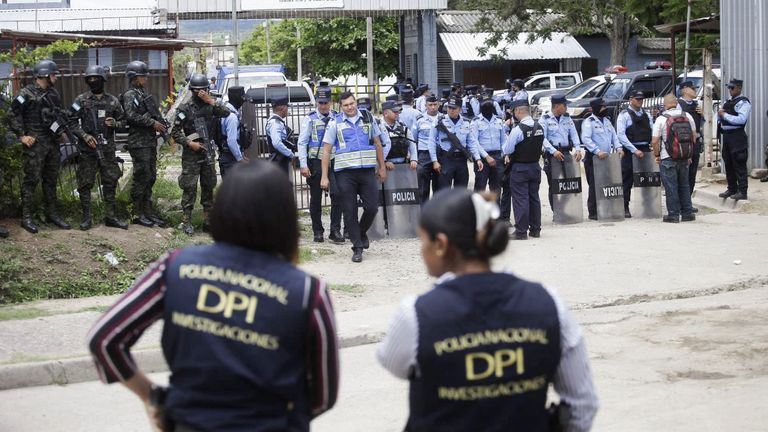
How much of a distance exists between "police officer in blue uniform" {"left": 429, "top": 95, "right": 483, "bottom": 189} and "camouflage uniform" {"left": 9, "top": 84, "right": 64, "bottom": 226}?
502 centimetres

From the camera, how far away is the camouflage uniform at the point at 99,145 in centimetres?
1278

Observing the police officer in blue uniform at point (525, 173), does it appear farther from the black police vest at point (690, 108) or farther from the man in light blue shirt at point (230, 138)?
the black police vest at point (690, 108)

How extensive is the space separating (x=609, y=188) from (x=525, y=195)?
216 centimetres

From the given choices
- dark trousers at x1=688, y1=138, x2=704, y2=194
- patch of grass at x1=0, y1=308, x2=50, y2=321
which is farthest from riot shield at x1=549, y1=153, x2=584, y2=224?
patch of grass at x1=0, y1=308, x2=50, y2=321

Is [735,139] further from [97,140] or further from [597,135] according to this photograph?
[97,140]

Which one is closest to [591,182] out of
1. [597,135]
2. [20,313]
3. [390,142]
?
[597,135]

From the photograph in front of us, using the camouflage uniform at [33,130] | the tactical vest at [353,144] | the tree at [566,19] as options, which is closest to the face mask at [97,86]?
the camouflage uniform at [33,130]

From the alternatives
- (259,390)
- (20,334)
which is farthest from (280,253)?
(20,334)

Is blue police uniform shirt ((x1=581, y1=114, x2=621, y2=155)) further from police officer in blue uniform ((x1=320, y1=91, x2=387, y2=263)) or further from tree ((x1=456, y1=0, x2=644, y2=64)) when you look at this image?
tree ((x1=456, y1=0, x2=644, y2=64))

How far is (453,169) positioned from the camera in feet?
49.6

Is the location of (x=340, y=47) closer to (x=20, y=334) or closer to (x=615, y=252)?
(x=615, y=252)

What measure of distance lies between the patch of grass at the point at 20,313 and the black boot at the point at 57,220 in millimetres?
2475

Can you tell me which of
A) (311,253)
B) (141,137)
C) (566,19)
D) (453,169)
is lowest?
(311,253)

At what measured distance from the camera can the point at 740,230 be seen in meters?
14.6
